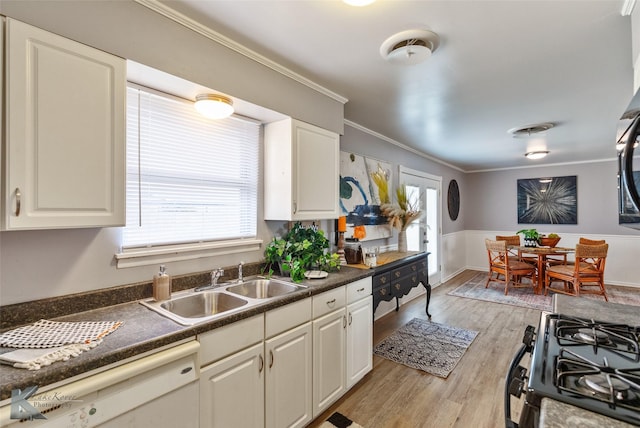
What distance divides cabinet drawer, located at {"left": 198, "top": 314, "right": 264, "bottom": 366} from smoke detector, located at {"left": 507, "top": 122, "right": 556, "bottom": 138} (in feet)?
12.3

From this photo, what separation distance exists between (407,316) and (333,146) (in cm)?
263

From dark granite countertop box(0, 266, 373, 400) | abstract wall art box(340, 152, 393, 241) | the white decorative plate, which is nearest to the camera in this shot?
dark granite countertop box(0, 266, 373, 400)

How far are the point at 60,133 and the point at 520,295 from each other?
6.09 meters

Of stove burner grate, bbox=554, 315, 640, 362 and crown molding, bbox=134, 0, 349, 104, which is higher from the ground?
crown molding, bbox=134, 0, 349, 104

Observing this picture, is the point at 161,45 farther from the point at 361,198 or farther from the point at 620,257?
the point at 620,257

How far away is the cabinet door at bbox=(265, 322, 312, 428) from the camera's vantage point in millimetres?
1621

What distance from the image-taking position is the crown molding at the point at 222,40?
1.47 metres

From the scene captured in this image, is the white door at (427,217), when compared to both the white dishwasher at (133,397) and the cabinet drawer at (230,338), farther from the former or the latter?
the white dishwasher at (133,397)

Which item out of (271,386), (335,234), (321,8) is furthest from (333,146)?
(271,386)

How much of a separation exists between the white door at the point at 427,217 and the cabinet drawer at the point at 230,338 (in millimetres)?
3408

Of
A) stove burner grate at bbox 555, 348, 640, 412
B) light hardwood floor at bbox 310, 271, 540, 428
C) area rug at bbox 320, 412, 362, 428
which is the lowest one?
light hardwood floor at bbox 310, 271, 540, 428

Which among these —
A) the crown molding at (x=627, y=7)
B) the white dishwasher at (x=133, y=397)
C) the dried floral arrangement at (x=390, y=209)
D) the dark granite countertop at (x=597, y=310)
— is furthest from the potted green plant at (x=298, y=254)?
the crown molding at (x=627, y=7)

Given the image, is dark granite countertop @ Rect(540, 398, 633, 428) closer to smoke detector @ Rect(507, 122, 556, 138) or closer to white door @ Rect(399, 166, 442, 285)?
smoke detector @ Rect(507, 122, 556, 138)

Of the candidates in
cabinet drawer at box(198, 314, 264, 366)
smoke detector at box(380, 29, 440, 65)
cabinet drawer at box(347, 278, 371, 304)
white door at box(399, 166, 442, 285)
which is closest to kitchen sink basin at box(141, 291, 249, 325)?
cabinet drawer at box(198, 314, 264, 366)
